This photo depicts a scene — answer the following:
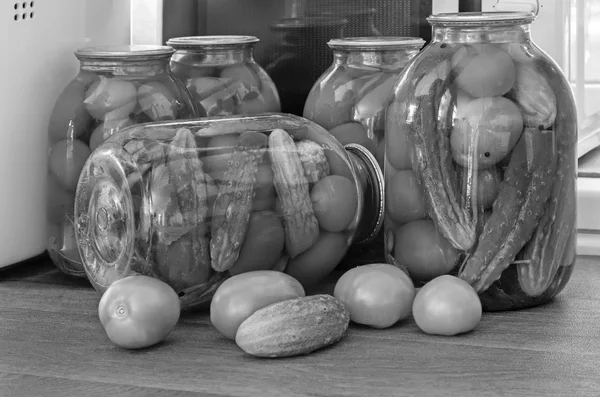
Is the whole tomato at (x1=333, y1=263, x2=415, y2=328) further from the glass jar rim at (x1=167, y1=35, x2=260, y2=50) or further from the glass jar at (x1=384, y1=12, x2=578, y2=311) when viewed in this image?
the glass jar rim at (x1=167, y1=35, x2=260, y2=50)

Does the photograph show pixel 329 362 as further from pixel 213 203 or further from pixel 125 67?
pixel 125 67

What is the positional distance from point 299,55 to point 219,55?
0.13 metres

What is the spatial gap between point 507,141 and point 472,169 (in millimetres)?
38

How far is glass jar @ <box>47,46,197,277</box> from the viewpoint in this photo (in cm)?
93

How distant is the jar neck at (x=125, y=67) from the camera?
3.11 ft

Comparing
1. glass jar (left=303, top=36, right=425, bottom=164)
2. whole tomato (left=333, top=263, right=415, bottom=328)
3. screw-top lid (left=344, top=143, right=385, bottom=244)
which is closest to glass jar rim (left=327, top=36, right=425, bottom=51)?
glass jar (left=303, top=36, right=425, bottom=164)

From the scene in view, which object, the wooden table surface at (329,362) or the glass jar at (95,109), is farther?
the glass jar at (95,109)

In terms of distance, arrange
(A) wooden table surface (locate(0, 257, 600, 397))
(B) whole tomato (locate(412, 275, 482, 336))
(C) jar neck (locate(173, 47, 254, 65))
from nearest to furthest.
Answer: (A) wooden table surface (locate(0, 257, 600, 397))
(B) whole tomato (locate(412, 275, 482, 336))
(C) jar neck (locate(173, 47, 254, 65))

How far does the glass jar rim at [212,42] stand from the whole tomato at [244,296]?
344 millimetres

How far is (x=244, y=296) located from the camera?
29.5 inches

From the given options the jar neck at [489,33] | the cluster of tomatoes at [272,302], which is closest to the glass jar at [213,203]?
the cluster of tomatoes at [272,302]

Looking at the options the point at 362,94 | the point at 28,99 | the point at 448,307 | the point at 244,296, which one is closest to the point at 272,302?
the point at 244,296

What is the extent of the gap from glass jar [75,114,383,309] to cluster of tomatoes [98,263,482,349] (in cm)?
4

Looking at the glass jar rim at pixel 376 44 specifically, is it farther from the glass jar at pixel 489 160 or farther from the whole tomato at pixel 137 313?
the whole tomato at pixel 137 313
